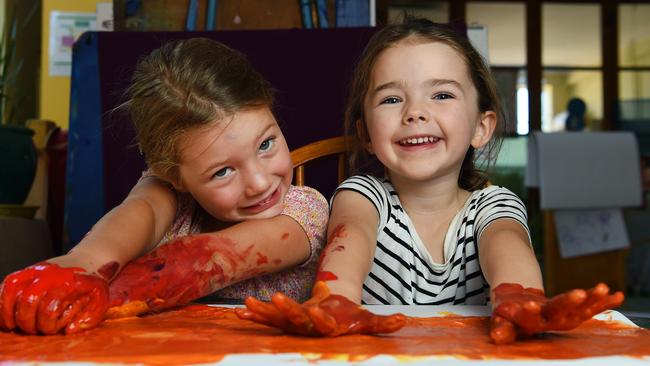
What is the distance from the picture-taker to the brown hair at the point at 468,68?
1.04 meters

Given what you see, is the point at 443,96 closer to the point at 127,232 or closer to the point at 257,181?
the point at 257,181

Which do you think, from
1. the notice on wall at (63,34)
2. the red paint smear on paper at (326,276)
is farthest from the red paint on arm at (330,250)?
the notice on wall at (63,34)

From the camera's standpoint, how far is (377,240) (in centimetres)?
103

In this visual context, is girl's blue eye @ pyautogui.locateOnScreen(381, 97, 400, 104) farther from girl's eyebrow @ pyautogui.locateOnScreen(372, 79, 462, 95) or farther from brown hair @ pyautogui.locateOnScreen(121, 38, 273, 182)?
brown hair @ pyautogui.locateOnScreen(121, 38, 273, 182)

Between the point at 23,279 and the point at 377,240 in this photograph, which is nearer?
the point at 23,279

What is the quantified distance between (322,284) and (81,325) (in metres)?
0.22

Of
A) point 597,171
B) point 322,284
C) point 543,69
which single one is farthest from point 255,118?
point 543,69

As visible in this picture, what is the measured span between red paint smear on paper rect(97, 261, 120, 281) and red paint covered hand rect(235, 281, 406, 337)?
→ 208mm

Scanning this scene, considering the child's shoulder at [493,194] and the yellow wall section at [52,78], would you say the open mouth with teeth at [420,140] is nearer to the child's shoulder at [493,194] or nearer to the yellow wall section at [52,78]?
the child's shoulder at [493,194]

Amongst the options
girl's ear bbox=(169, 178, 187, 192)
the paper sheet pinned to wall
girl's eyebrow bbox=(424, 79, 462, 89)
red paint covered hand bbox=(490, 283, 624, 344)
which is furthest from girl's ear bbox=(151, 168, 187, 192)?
the paper sheet pinned to wall

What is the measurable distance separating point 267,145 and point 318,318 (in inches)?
15.5

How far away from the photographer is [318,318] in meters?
0.56

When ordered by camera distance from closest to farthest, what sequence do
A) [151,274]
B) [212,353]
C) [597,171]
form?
[212,353], [151,274], [597,171]

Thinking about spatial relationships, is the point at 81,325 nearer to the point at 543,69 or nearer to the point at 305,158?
the point at 305,158
